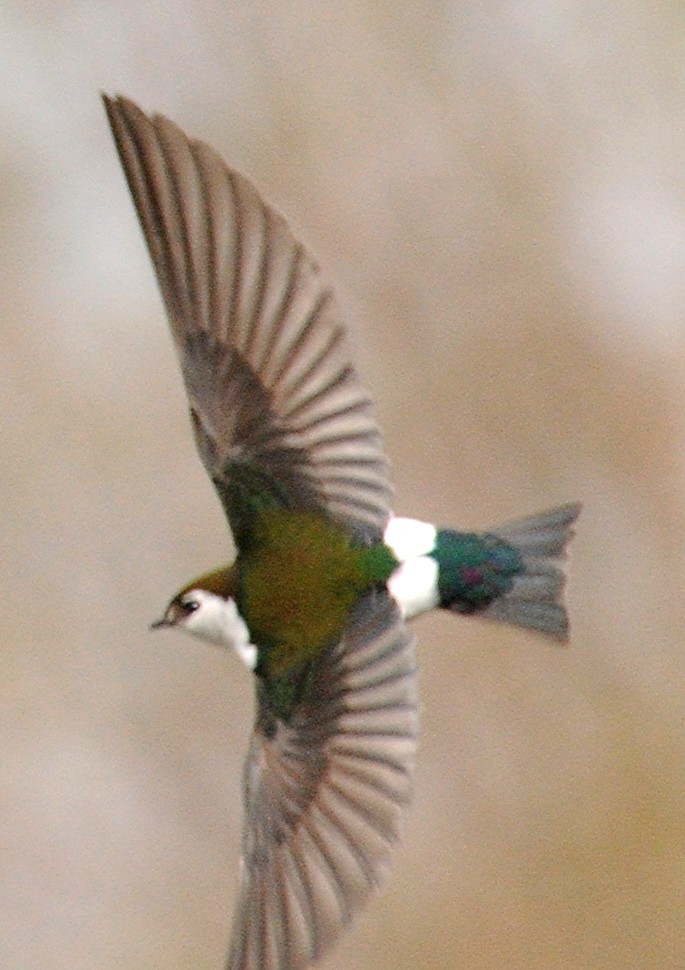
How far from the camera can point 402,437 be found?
2.47 meters

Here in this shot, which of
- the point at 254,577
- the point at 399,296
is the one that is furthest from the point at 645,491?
the point at 254,577

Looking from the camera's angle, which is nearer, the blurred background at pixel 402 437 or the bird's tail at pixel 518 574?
the bird's tail at pixel 518 574

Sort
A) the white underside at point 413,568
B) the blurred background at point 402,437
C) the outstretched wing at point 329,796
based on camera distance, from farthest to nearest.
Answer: the blurred background at point 402,437 < the white underside at point 413,568 < the outstretched wing at point 329,796

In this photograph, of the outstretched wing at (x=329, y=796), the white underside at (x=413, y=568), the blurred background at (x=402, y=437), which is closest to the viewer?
the outstretched wing at (x=329, y=796)

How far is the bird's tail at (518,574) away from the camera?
1.32 meters

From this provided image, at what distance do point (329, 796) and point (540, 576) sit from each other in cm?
25

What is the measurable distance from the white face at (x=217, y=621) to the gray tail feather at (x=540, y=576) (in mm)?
196

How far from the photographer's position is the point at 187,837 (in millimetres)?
2551

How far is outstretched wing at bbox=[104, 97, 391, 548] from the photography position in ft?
3.94

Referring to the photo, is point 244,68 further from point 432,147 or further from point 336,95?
point 432,147

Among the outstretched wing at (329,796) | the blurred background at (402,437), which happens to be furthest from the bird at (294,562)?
the blurred background at (402,437)

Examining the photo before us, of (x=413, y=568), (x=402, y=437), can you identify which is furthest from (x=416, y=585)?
(x=402, y=437)

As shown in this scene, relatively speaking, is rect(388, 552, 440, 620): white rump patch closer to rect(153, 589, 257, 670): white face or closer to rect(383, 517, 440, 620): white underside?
rect(383, 517, 440, 620): white underside

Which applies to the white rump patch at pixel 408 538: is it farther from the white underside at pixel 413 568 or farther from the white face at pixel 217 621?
the white face at pixel 217 621
